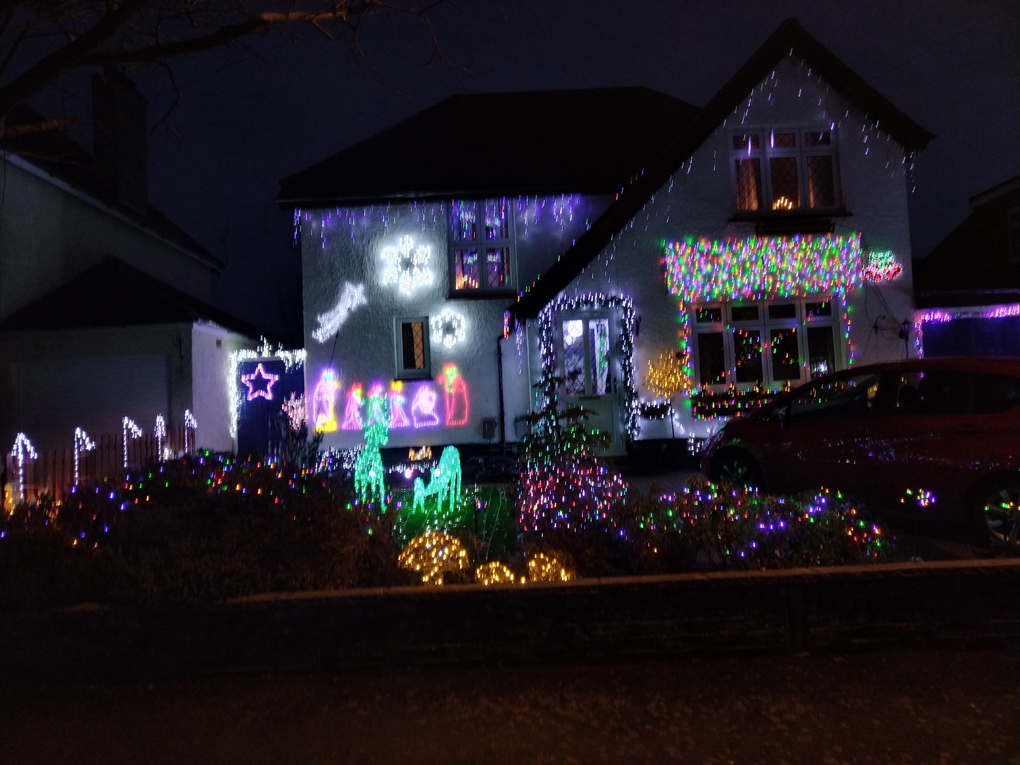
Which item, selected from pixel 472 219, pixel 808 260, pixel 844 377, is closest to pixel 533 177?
pixel 472 219

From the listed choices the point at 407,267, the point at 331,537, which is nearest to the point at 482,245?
the point at 407,267

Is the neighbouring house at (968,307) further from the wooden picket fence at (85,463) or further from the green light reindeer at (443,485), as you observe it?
the wooden picket fence at (85,463)

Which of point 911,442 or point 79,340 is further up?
point 79,340

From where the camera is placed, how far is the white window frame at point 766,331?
12.0m

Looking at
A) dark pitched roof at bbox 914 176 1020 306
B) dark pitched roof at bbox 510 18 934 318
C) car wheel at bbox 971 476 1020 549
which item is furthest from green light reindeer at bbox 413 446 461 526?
dark pitched roof at bbox 914 176 1020 306

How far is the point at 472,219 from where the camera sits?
1329 cm

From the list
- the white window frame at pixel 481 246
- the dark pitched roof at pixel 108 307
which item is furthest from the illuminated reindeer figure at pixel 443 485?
the dark pitched roof at pixel 108 307

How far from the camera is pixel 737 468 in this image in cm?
841

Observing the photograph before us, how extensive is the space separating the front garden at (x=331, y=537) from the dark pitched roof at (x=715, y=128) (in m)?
5.72

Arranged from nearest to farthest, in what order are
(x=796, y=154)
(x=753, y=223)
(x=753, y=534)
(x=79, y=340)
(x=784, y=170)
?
(x=753, y=534)
(x=753, y=223)
(x=796, y=154)
(x=784, y=170)
(x=79, y=340)

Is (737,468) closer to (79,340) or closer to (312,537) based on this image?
(312,537)

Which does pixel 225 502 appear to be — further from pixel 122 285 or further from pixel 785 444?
pixel 122 285

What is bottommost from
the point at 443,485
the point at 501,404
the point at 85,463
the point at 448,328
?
the point at 443,485

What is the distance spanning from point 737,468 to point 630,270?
4633 millimetres
